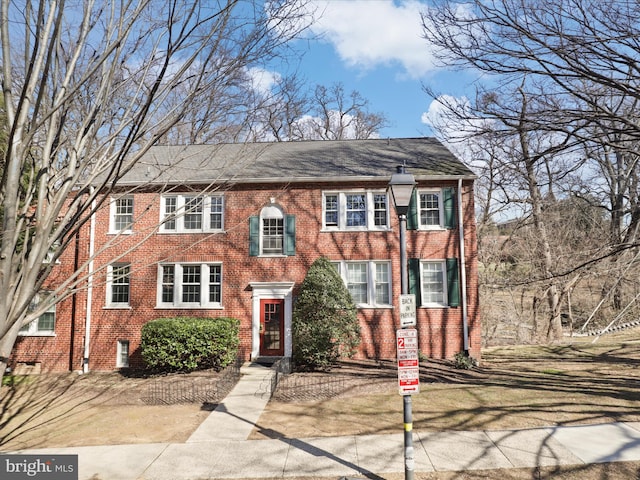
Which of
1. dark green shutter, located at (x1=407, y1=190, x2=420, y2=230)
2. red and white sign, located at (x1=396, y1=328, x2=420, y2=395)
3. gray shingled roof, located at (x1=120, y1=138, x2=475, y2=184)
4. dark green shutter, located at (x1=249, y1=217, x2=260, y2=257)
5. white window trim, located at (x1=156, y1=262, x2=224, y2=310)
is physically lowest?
red and white sign, located at (x1=396, y1=328, x2=420, y2=395)

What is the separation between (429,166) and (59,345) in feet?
50.0

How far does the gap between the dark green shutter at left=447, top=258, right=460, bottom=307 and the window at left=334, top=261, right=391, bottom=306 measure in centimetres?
209

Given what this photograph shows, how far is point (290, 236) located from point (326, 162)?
351cm

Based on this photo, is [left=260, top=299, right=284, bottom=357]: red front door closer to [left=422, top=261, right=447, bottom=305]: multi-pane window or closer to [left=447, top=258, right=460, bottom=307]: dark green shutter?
[left=422, top=261, right=447, bottom=305]: multi-pane window

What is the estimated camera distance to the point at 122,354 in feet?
48.8

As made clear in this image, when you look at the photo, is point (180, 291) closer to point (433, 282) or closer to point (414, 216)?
point (414, 216)

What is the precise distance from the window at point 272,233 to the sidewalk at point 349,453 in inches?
297

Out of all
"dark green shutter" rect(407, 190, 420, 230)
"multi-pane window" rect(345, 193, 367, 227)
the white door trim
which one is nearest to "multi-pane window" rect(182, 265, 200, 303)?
the white door trim

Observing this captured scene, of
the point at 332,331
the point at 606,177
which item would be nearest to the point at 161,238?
the point at 332,331

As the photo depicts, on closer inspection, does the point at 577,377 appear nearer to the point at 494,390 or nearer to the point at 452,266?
the point at 494,390

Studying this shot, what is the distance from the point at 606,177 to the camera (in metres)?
23.6

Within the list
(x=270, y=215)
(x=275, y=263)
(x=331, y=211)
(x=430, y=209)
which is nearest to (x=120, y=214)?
(x=270, y=215)

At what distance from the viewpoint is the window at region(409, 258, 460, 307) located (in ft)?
46.8

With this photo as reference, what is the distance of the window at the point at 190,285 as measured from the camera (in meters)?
14.8
